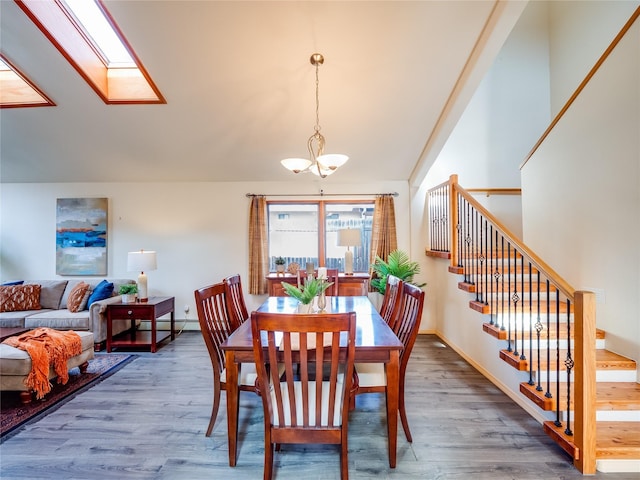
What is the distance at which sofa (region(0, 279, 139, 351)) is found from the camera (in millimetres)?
3701

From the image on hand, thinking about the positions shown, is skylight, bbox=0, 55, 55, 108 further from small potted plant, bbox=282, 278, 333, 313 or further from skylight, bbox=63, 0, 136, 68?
small potted plant, bbox=282, 278, 333, 313

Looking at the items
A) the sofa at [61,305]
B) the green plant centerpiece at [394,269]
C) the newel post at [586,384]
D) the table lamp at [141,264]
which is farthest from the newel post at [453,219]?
the sofa at [61,305]

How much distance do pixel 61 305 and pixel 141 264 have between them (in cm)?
146

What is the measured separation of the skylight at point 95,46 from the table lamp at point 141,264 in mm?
1836

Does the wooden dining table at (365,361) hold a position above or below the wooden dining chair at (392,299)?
below

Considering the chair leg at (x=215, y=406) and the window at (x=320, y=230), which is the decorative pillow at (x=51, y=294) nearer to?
the window at (x=320, y=230)

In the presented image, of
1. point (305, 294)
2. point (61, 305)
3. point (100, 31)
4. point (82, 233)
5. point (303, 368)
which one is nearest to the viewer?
point (303, 368)

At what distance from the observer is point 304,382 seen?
145 cm

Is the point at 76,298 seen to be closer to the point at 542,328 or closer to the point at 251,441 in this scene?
the point at 251,441

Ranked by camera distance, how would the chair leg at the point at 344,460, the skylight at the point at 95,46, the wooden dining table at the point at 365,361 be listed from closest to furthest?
1. the chair leg at the point at 344,460
2. the wooden dining table at the point at 365,361
3. the skylight at the point at 95,46

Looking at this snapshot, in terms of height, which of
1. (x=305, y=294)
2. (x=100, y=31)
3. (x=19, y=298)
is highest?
(x=100, y=31)

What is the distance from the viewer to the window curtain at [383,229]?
4.43 m

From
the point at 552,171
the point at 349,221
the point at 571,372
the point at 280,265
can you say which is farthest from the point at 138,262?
the point at 552,171

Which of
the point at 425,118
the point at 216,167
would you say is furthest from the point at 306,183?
the point at 425,118
